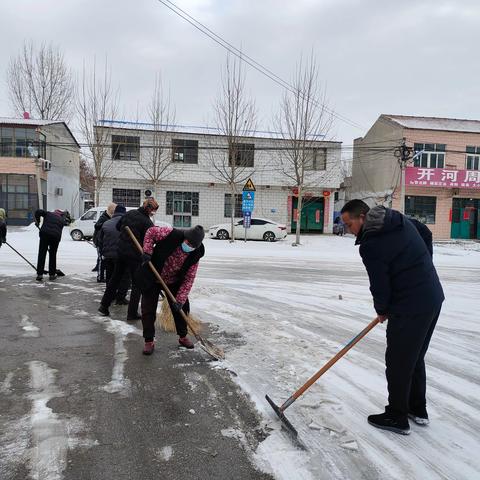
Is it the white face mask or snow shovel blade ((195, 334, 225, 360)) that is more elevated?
the white face mask

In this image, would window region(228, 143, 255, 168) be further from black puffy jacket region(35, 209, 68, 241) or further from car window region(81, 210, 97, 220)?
black puffy jacket region(35, 209, 68, 241)

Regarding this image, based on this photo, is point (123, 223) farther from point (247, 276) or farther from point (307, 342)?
point (247, 276)

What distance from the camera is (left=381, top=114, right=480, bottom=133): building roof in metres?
28.5

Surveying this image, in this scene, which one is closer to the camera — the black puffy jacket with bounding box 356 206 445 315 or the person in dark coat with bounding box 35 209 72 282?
the black puffy jacket with bounding box 356 206 445 315

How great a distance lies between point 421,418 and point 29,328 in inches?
194

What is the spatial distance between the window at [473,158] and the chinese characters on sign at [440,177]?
3.68 feet

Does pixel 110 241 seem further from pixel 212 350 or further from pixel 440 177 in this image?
pixel 440 177

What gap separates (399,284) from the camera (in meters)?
3.19

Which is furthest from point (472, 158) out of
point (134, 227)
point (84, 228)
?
point (134, 227)

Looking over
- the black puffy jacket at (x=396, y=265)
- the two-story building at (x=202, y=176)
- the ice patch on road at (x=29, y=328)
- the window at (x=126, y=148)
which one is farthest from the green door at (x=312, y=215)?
the black puffy jacket at (x=396, y=265)

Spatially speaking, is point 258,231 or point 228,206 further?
point 228,206

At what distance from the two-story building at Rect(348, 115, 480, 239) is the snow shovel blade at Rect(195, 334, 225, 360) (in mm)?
24027

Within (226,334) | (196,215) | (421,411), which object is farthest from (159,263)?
(196,215)

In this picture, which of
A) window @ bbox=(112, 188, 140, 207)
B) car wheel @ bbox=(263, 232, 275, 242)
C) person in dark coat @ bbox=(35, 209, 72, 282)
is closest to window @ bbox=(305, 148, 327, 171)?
car wheel @ bbox=(263, 232, 275, 242)
